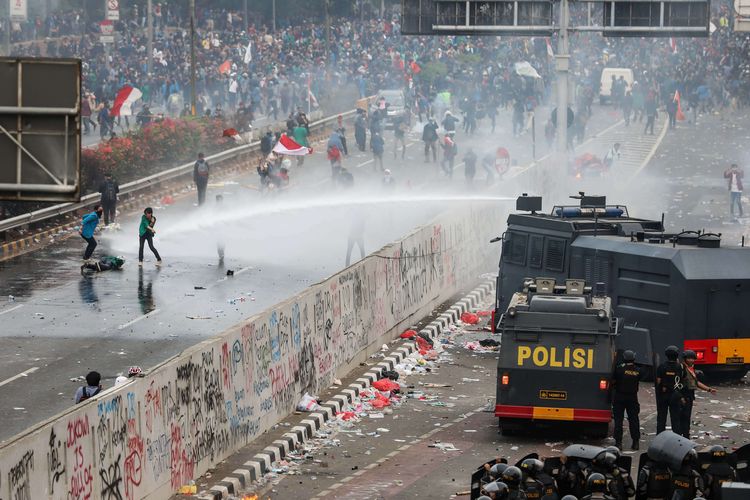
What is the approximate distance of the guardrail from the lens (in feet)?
135

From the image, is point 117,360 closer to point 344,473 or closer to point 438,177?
point 344,473

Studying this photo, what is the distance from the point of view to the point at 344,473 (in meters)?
21.4

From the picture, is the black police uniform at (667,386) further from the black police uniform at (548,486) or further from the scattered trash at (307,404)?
the black police uniform at (548,486)

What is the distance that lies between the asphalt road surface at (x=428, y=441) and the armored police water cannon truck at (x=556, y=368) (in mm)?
499

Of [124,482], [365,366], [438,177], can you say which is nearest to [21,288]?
[365,366]

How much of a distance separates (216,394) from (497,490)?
5694 millimetres

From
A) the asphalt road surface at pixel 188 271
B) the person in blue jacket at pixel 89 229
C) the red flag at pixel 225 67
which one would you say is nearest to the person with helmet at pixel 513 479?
the asphalt road surface at pixel 188 271

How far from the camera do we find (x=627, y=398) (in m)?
22.7

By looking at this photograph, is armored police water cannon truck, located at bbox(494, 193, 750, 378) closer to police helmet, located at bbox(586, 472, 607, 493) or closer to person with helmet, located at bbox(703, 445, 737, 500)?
person with helmet, located at bbox(703, 445, 737, 500)

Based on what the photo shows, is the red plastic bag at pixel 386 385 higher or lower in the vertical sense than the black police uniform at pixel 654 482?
lower

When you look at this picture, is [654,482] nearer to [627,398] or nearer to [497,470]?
[497,470]

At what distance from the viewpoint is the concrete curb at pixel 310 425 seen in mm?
20234

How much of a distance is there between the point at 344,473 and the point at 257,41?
57.6 m

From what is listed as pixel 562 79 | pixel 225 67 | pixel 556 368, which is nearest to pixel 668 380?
pixel 556 368
